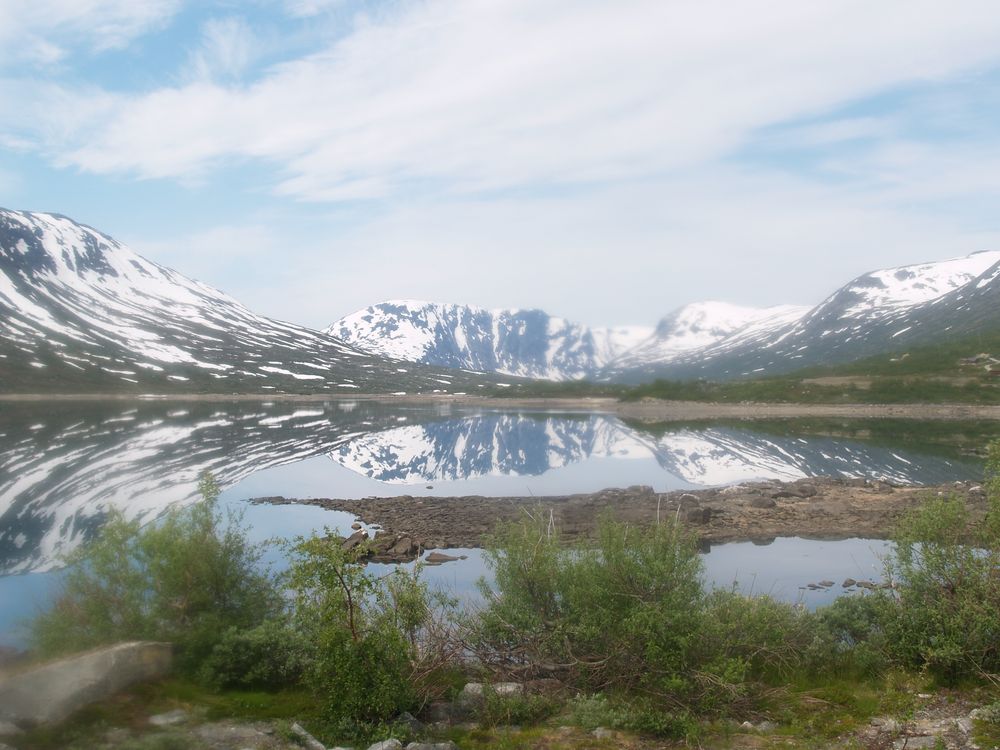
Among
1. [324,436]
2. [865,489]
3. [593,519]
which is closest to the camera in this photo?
[593,519]

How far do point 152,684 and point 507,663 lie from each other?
538 centimetres

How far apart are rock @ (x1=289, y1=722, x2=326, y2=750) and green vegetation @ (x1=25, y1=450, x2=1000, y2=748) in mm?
423

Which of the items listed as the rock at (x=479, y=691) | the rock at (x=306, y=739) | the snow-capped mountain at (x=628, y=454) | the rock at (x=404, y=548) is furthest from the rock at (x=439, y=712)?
the snow-capped mountain at (x=628, y=454)

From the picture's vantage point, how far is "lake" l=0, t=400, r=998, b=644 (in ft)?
72.4

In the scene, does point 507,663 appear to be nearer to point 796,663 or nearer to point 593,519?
point 796,663

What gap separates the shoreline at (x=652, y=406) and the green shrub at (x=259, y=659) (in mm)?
94933

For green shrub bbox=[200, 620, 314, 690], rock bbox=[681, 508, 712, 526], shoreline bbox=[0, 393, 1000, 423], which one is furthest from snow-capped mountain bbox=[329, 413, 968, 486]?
shoreline bbox=[0, 393, 1000, 423]

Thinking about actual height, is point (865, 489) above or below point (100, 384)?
below

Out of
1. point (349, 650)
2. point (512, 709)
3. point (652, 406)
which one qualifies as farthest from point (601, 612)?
point (652, 406)

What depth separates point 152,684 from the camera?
33.7 feet

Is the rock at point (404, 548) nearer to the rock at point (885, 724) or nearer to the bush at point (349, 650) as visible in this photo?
the bush at point (349, 650)

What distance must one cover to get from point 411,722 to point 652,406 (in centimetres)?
12514

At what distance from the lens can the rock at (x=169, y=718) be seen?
9215mm

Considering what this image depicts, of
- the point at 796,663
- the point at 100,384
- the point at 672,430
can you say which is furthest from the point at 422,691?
the point at 100,384
